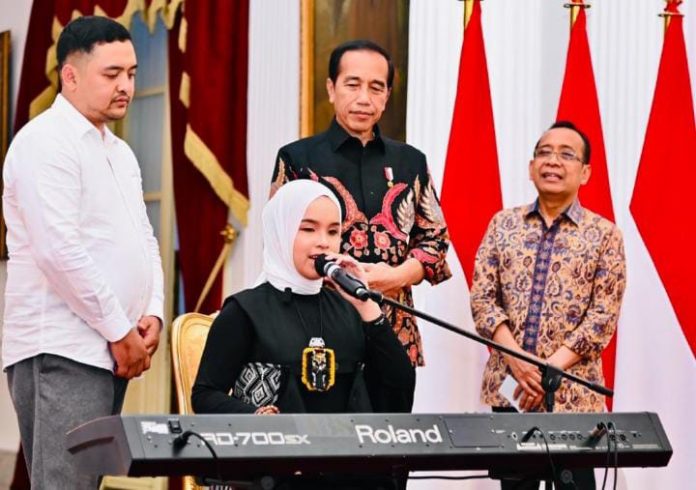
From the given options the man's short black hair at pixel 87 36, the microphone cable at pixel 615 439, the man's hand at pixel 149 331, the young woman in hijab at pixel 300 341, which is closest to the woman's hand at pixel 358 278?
the young woman in hijab at pixel 300 341

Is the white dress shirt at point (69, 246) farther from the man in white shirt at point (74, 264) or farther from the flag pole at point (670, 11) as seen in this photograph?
the flag pole at point (670, 11)

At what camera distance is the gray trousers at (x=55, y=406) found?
2920 mm

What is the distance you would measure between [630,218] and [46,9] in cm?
392

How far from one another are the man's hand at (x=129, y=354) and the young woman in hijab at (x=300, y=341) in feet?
1.28

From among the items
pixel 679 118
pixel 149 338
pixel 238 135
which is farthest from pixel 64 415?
pixel 238 135

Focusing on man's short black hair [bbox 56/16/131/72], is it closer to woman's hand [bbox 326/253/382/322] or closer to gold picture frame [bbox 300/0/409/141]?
woman's hand [bbox 326/253/382/322]

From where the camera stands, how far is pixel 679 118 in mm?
4211

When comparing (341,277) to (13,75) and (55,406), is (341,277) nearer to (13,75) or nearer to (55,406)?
(55,406)

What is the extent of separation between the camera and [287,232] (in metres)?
2.77

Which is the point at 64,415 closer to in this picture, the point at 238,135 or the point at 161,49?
the point at 238,135

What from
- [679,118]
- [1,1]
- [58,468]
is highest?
[1,1]

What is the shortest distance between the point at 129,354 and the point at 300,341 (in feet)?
1.78

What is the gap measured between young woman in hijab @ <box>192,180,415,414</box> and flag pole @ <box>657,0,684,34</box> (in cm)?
196

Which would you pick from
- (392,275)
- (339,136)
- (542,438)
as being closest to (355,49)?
(339,136)
